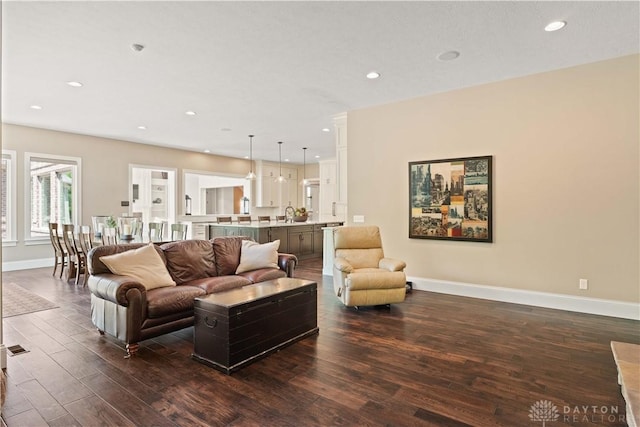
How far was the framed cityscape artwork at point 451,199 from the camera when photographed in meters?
4.78

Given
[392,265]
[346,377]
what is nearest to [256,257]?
[392,265]

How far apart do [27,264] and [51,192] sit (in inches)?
62.2

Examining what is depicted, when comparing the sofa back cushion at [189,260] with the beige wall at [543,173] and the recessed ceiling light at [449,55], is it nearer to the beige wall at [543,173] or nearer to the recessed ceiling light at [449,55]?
the beige wall at [543,173]

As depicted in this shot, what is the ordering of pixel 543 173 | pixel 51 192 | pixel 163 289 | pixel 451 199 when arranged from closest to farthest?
pixel 163 289 → pixel 543 173 → pixel 451 199 → pixel 51 192

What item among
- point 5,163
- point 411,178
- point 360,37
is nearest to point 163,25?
point 360,37

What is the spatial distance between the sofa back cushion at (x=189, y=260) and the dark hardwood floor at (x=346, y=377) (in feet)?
2.11

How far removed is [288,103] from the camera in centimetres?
555

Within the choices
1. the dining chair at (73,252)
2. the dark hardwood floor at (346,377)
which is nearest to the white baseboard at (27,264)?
the dining chair at (73,252)

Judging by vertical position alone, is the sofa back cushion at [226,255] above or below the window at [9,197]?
below

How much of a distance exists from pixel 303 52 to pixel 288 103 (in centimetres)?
184

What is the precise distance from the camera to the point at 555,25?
3229mm

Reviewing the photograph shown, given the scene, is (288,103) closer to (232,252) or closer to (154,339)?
(232,252)

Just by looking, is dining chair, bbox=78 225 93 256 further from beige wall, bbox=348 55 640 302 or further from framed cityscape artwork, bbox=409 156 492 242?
framed cityscape artwork, bbox=409 156 492 242

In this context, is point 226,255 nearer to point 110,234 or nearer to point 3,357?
point 3,357
